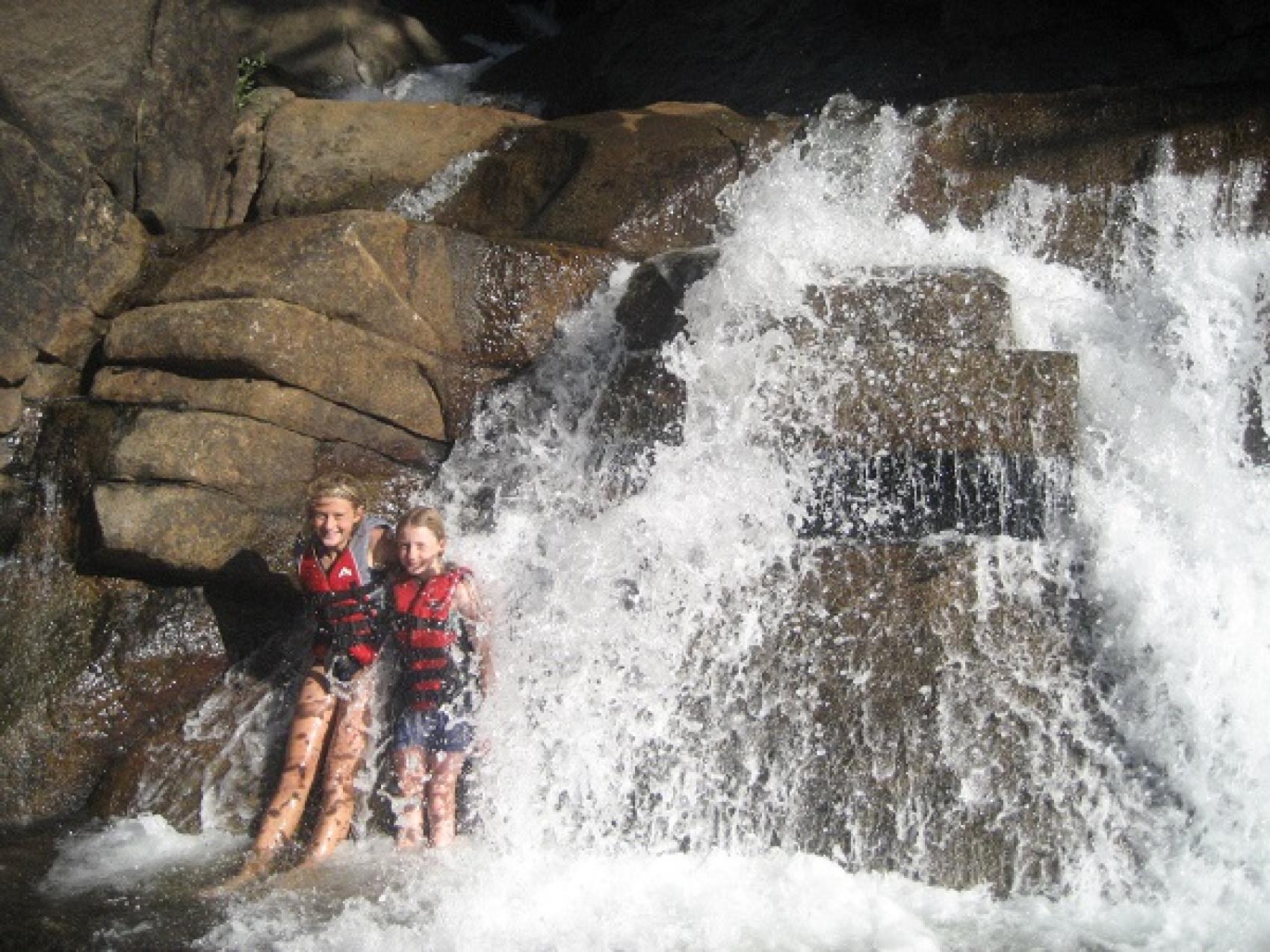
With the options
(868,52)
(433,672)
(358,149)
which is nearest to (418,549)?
(433,672)

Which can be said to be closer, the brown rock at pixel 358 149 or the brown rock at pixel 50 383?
the brown rock at pixel 50 383

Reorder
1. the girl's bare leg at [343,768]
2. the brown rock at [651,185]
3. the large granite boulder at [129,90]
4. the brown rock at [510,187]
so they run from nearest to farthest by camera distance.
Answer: the girl's bare leg at [343,768]
the large granite boulder at [129,90]
the brown rock at [651,185]
the brown rock at [510,187]

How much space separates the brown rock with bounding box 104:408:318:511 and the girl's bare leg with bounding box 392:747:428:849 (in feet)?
4.58

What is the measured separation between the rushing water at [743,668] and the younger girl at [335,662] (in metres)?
0.24

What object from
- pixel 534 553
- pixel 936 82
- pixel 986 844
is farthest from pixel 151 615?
pixel 936 82

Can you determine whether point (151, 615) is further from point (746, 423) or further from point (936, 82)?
point (936, 82)

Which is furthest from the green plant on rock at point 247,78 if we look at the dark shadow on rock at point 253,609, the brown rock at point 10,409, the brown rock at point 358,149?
the dark shadow on rock at point 253,609

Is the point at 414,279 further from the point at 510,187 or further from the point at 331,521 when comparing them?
the point at 510,187

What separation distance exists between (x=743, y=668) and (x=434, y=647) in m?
1.11

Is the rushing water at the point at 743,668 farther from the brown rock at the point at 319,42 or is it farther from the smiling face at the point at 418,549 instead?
the brown rock at the point at 319,42

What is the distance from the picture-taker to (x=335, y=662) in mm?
4512

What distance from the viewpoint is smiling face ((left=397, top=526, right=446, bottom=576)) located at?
→ 443cm

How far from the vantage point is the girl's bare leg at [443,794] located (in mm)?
4172

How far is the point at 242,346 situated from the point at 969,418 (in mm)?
2978
